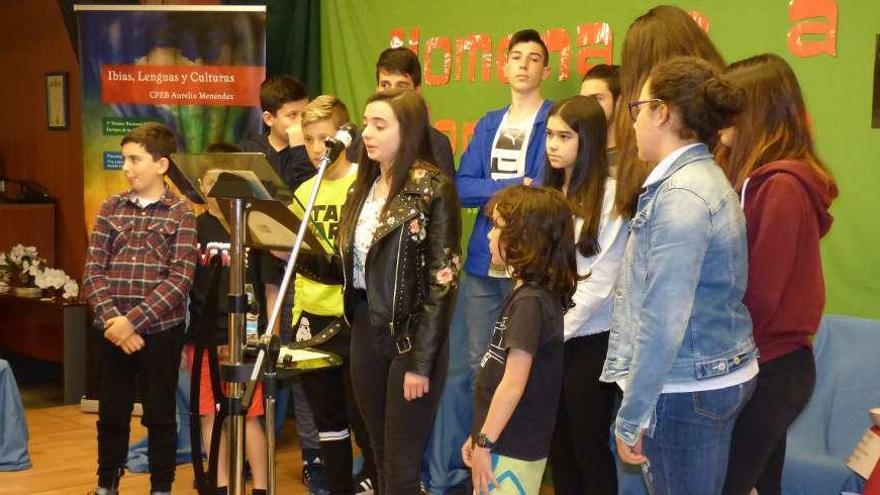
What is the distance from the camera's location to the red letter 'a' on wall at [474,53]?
16.4 ft

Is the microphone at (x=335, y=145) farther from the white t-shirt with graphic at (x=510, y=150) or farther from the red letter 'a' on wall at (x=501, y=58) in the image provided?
the red letter 'a' on wall at (x=501, y=58)

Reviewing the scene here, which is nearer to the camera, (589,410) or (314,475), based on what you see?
(589,410)

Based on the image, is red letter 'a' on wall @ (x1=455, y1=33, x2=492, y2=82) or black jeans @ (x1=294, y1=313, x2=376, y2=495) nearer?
black jeans @ (x1=294, y1=313, x2=376, y2=495)

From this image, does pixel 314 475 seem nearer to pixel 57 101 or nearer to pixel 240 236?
pixel 240 236

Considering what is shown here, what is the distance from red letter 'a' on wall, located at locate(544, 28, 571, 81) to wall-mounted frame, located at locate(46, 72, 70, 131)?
4.03 metres

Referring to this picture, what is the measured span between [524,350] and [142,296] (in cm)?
180

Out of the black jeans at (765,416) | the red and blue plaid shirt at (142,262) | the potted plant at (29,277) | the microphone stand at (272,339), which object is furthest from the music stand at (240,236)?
the potted plant at (29,277)

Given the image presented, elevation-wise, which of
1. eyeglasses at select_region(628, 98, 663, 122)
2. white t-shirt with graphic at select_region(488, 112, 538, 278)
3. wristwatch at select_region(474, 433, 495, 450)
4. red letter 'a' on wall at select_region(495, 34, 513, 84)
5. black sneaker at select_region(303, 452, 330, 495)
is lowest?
black sneaker at select_region(303, 452, 330, 495)

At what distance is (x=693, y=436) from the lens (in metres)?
2.14

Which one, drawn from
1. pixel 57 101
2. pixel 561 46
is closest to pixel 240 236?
pixel 561 46

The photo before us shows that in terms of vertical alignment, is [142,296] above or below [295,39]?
below

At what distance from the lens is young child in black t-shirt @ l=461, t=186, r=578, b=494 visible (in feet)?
8.85

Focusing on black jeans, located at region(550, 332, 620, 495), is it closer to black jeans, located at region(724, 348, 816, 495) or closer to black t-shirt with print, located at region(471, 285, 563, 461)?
black t-shirt with print, located at region(471, 285, 563, 461)

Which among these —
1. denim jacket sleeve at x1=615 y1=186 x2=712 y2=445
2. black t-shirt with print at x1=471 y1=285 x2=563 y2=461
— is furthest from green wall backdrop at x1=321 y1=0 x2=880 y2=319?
denim jacket sleeve at x1=615 y1=186 x2=712 y2=445
